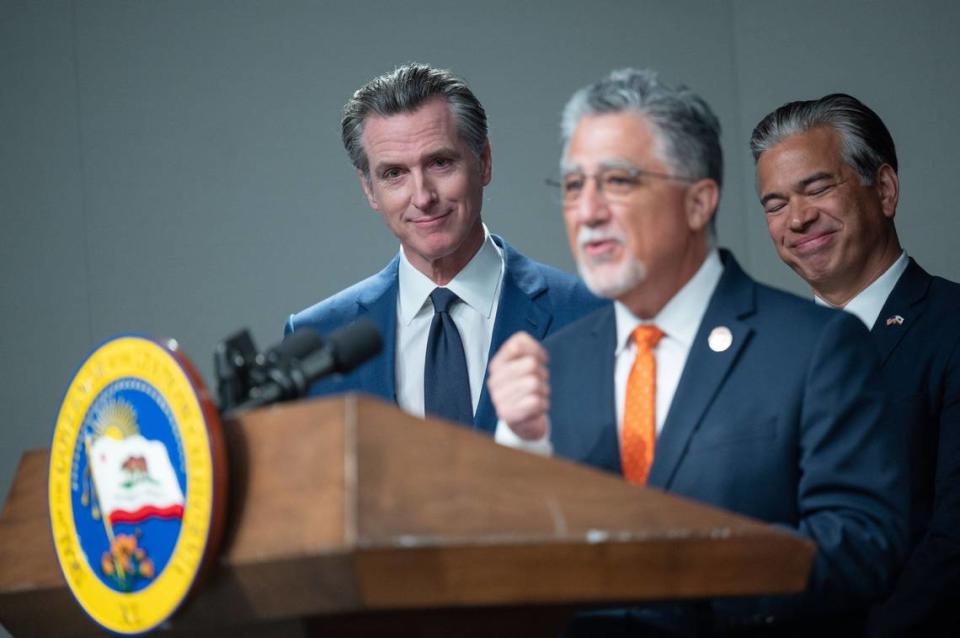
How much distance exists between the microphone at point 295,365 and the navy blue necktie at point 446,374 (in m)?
1.16

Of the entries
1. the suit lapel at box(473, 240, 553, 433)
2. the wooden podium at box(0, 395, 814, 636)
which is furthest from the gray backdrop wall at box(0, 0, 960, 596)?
the wooden podium at box(0, 395, 814, 636)

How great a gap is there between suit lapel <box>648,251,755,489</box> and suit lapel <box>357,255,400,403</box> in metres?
1.01

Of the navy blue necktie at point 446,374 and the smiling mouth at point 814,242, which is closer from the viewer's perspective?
the navy blue necktie at point 446,374

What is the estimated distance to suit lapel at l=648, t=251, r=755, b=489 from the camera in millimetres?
1792

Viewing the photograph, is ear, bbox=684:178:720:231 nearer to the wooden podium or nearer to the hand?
the hand

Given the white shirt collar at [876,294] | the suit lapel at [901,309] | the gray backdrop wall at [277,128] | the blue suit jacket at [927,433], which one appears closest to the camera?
the blue suit jacket at [927,433]

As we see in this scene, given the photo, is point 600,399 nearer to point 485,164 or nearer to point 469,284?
point 469,284

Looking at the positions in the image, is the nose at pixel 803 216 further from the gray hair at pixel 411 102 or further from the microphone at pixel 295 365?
the microphone at pixel 295 365

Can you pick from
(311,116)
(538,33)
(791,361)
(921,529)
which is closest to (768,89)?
(538,33)

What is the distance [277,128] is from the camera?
438 centimetres

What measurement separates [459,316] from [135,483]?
1.50 metres

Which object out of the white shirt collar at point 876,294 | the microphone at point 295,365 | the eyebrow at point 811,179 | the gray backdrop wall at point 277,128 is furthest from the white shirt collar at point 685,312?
the gray backdrop wall at point 277,128

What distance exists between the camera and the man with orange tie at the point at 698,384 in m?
1.75

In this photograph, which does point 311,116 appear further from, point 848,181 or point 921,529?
point 921,529
